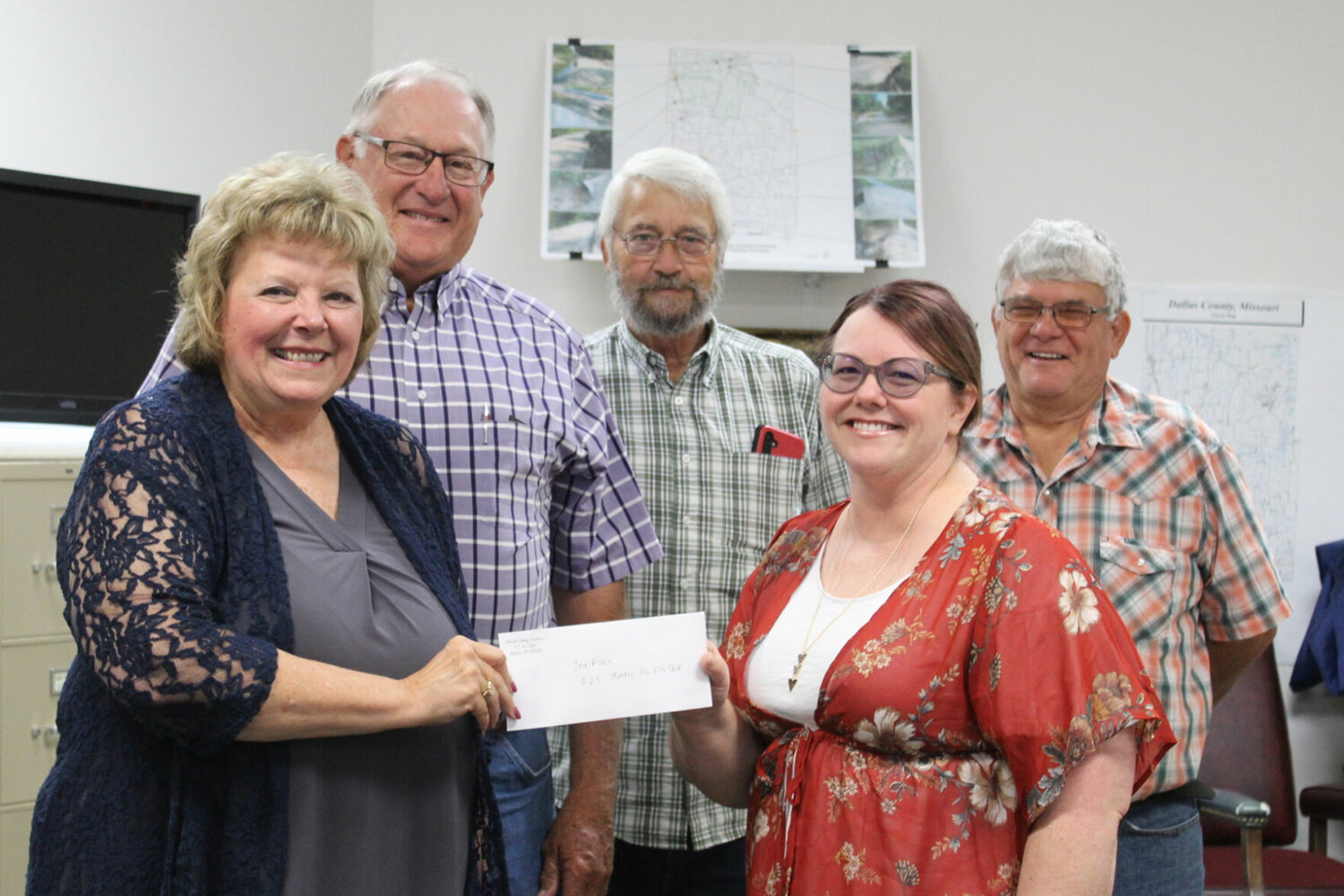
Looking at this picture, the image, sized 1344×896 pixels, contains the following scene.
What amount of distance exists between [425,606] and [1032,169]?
9.44 feet

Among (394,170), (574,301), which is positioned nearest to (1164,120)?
(574,301)

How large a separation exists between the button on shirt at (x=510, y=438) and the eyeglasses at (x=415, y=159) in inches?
6.4

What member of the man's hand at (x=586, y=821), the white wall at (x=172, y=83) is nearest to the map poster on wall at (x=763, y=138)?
the white wall at (x=172, y=83)

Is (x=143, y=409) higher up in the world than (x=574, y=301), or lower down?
lower down

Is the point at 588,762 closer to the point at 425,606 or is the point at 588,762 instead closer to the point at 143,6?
the point at 425,606

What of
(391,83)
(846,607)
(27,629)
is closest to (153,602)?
(846,607)

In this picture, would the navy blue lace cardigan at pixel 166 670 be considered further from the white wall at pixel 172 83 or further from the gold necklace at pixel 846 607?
the white wall at pixel 172 83

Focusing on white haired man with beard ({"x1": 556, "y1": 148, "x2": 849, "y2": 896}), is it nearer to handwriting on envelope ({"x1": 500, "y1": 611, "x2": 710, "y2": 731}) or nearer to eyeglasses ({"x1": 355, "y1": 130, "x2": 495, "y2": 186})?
eyeglasses ({"x1": 355, "y1": 130, "x2": 495, "y2": 186})

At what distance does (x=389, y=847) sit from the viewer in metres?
1.31

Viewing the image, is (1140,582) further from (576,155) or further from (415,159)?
(576,155)

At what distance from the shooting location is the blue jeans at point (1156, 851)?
183 cm

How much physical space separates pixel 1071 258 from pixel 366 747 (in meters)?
1.50

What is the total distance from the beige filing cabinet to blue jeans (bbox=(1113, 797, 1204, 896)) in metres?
2.27

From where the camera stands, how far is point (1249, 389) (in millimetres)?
3627
